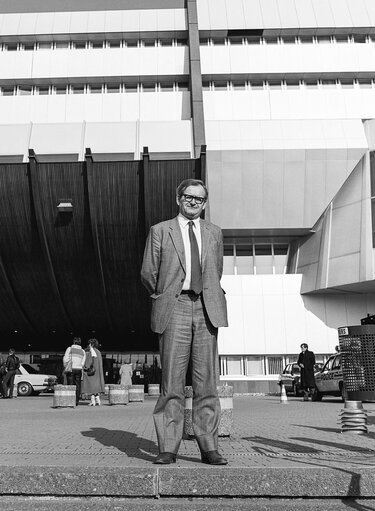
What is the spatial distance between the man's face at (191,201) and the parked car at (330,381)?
45.2 ft

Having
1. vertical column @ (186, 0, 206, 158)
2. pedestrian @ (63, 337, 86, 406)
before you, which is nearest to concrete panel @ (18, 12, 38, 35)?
vertical column @ (186, 0, 206, 158)

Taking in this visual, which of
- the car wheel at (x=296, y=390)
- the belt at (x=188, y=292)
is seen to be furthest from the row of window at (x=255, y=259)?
the belt at (x=188, y=292)

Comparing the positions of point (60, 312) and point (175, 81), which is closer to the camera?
point (60, 312)

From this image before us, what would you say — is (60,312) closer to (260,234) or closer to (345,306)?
(260,234)

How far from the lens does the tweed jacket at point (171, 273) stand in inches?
150

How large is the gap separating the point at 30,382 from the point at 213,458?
21.9 metres

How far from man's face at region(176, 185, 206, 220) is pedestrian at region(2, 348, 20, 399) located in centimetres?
1396

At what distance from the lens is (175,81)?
3331 cm

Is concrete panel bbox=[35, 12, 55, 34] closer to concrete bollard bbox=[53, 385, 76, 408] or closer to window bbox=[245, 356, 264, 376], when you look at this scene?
window bbox=[245, 356, 264, 376]

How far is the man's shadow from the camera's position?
3.98 meters

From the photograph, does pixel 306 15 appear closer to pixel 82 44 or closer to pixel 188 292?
pixel 82 44

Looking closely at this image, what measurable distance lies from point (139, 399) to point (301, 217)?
617 inches

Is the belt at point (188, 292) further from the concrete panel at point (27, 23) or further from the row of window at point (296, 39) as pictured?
the concrete panel at point (27, 23)

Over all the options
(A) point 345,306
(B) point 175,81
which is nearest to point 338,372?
(A) point 345,306
